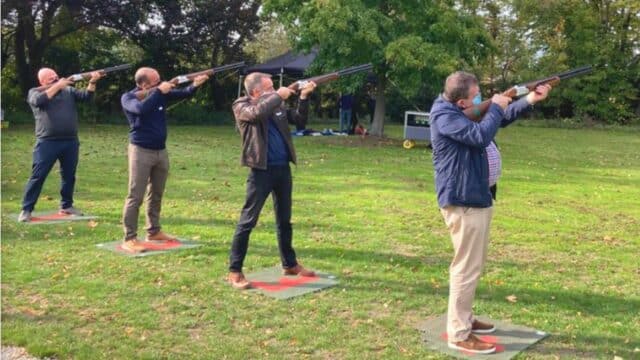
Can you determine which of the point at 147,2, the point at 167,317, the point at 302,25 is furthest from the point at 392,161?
the point at 147,2

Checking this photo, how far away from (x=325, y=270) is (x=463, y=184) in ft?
8.96

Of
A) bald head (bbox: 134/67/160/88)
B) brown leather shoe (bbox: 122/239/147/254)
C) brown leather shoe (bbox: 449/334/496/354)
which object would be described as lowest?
brown leather shoe (bbox: 449/334/496/354)

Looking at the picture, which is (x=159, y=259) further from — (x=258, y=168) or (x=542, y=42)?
(x=542, y=42)

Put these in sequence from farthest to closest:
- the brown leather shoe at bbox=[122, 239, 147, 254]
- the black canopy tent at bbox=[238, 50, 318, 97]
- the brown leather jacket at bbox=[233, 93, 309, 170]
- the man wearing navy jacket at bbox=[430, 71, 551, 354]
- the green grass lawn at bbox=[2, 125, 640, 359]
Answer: the black canopy tent at bbox=[238, 50, 318, 97] < the brown leather shoe at bbox=[122, 239, 147, 254] < the brown leather jacket at bbox=[233, 93, 309, 170] < the green grass lawn at bbox=[2, 125, 640, 359] < the man wearing navy jacket at bbox=[430, 71, 551, 354]

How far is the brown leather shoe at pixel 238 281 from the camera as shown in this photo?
655 centimetres

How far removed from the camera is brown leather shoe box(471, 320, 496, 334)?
5488 millimetres

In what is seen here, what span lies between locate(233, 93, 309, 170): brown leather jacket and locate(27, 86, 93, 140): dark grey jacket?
3.90m

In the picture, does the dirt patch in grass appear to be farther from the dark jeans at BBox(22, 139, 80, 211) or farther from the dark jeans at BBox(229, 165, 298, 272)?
the dark jeans at BBox(229, 165, 298, 272)

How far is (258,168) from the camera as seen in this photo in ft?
21.2

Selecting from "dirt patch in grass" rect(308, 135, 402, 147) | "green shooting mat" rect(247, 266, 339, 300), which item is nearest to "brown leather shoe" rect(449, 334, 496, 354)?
"green shooting mat" rect(247, 266, 339, 300)

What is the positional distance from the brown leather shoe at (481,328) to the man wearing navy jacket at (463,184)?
0.31 metres

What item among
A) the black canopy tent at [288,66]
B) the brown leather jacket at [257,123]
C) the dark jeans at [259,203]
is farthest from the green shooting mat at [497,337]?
the black canopy tent at [288,66]

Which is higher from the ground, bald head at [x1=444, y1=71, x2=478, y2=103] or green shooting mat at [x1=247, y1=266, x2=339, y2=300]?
bald head at [x1=444, y1=71, x2=478, y2=103]

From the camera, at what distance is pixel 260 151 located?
643cm
